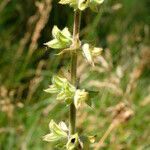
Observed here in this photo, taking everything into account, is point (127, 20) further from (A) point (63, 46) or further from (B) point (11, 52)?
(A) point (63, 46)

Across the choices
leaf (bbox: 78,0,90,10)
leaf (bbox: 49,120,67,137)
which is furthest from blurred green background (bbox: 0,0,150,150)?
leaf (bbox: 78,0,90,10)

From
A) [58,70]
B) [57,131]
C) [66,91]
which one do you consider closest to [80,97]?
[66,91]

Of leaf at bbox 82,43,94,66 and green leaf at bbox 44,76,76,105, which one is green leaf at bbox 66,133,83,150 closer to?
green leaf at bbox 44,76,76,105

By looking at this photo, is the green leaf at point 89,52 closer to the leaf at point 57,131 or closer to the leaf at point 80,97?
the leaf at point 80,97

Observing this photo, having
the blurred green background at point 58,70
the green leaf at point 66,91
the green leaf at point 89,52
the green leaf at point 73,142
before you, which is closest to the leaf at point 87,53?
the green leaf at point 89,52

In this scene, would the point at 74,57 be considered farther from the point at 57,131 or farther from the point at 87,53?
the point at 57,131

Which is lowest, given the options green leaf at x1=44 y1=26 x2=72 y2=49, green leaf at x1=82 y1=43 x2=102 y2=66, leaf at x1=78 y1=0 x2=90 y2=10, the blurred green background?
the blurred green background

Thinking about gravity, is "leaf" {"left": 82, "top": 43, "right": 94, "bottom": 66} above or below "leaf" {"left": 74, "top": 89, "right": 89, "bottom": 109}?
above

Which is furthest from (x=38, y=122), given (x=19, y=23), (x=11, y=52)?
(x=19, y=23)
